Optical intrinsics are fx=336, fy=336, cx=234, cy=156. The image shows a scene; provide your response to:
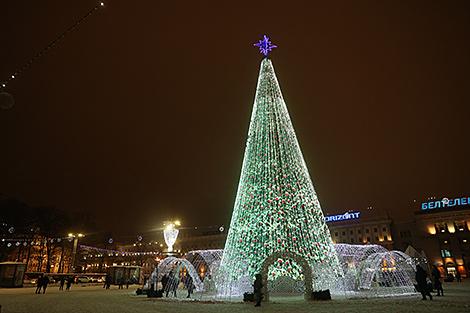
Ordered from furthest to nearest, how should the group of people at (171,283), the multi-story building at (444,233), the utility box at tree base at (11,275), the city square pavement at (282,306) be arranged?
1. the multi-story building at (444,233)
2. the utility box at tree base at (11,275)
3. the group of people at (171,283)
4. the city square pavement at (282,306)

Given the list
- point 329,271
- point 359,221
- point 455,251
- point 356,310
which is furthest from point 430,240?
point 356,310

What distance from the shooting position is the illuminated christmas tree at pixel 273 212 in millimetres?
18828

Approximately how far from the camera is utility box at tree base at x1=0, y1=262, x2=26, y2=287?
35875 millimetres

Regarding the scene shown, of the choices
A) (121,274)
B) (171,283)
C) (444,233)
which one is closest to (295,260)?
(171,283)

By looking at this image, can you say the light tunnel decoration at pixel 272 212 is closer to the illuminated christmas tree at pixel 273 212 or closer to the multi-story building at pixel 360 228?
the illuminated christmas tree at pixel 273 212

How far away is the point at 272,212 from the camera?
760 inches

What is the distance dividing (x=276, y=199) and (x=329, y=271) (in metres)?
4.94

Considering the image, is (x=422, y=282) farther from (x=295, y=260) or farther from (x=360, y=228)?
(x=360, y=228)

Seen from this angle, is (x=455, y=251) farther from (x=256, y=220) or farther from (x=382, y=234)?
(x=256, y=220)

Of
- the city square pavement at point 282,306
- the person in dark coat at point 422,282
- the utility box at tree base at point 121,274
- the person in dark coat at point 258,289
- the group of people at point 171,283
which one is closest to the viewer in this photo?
the city square pavement at point 282,306

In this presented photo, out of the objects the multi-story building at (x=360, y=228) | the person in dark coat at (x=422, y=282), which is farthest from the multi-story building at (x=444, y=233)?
the person in dark coat at (x=422, y=282)

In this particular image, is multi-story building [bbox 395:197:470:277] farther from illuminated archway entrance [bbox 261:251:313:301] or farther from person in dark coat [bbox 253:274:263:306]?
person in dark coat [bbox 253:274:263:306]

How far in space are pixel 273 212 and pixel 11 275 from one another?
32.8 metres

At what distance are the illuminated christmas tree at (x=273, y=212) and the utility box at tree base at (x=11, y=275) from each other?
2849 cm
